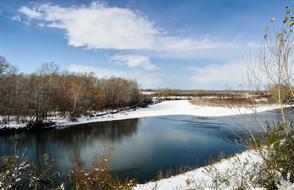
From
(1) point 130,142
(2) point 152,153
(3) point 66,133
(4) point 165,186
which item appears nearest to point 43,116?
(3) point 66,133

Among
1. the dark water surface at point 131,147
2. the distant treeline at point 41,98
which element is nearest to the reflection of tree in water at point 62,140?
the dark water surface at point 131,147

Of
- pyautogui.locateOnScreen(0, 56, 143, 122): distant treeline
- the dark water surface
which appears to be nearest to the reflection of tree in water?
the dark water surface

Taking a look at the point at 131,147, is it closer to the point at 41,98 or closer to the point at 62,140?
the point at 62,140

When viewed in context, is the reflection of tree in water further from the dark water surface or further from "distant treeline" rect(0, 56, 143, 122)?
"distant treeline" rect(0, 56, 143, 122)

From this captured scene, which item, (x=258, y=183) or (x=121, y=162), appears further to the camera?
(x=121, y=162)

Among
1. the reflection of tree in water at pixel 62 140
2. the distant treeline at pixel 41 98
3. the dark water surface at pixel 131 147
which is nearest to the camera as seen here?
the dark water surface at pixel 131 147

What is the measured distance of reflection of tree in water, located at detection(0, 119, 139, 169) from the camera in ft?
60.8

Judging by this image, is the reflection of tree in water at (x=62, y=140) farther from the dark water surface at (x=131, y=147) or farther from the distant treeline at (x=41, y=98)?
the distant treeline at (x=41, y=98)

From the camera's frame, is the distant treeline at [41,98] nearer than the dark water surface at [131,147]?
No

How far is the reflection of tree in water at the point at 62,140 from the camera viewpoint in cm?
1854

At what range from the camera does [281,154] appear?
466 centimetres

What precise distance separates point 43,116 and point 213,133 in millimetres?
21057

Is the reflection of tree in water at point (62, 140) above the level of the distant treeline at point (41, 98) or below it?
below

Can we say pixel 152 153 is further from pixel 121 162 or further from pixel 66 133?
A: pixel 66 133
